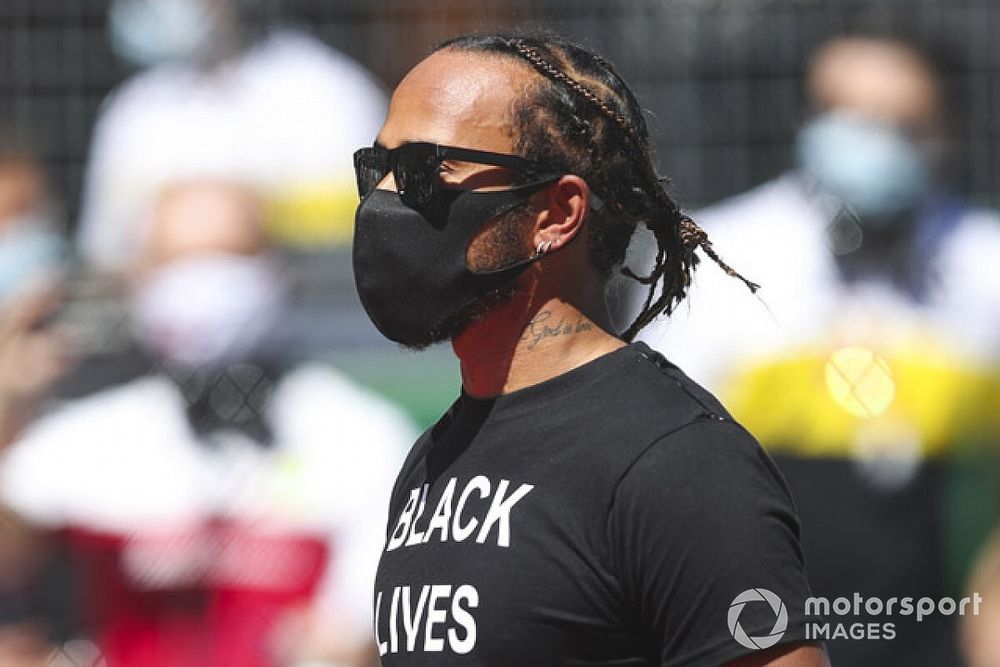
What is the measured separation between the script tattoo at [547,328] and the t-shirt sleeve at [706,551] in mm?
355

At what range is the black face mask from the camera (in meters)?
2.59

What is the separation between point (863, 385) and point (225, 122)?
2.52m

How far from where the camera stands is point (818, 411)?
534 cm

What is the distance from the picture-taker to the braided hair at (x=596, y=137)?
2.59 m

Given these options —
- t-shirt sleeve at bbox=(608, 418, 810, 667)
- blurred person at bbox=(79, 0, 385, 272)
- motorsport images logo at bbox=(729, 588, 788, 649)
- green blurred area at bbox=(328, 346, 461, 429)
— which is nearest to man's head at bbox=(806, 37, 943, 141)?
green blurred area at bbox=(328, 346, 461, 429)

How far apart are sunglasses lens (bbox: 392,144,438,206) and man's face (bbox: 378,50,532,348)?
0.06 ft

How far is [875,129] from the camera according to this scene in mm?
5430

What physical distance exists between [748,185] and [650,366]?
11.7 ft

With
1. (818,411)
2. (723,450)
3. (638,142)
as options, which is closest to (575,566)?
(723,450)

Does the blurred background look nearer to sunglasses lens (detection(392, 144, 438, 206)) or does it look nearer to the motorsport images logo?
sunglasses lens (detection(392, 144, 438, 206))

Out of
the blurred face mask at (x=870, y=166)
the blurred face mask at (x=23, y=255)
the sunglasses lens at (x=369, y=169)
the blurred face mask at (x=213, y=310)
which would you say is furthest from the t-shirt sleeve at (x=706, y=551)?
the blurred face mask at (x=23, y=255)

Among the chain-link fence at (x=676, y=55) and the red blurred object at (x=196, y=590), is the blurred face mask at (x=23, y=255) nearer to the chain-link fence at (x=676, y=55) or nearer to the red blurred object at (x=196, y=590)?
the chain-link fence at (x=676, y=55)

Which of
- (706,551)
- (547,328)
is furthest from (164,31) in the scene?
(706,551)

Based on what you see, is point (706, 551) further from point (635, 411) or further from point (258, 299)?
point (258, 299)
